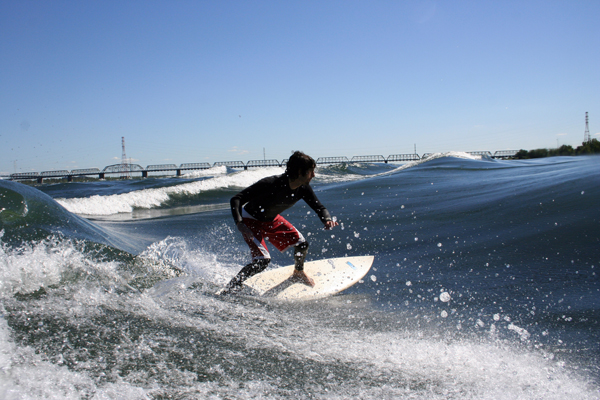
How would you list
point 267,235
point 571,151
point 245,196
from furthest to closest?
point 571,151, point 267,235, point 245,196

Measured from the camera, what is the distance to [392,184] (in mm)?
14211

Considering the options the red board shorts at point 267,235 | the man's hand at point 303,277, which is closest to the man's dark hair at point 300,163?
the red board shorts at point 267,235

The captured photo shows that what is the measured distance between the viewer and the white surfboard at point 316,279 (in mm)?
4234

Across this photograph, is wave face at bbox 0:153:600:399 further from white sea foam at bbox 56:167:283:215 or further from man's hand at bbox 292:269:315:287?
white sea foam at bbox 56:167:283:215

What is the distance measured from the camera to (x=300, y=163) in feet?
12.8

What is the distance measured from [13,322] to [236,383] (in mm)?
1848

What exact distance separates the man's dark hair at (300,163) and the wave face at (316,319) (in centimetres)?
139

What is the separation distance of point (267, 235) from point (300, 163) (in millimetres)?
973

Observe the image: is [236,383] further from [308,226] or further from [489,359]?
[308,226]

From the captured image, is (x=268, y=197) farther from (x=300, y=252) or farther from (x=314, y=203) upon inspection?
(x=300, y=252)

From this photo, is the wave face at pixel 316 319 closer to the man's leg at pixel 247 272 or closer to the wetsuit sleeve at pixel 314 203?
the man's leg at pixel 247 272

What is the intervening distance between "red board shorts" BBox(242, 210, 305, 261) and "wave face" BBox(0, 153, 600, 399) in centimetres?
55

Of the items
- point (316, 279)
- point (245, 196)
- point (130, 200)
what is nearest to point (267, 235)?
point (245, 196)

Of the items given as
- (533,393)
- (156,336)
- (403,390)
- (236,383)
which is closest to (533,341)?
(533,393)
